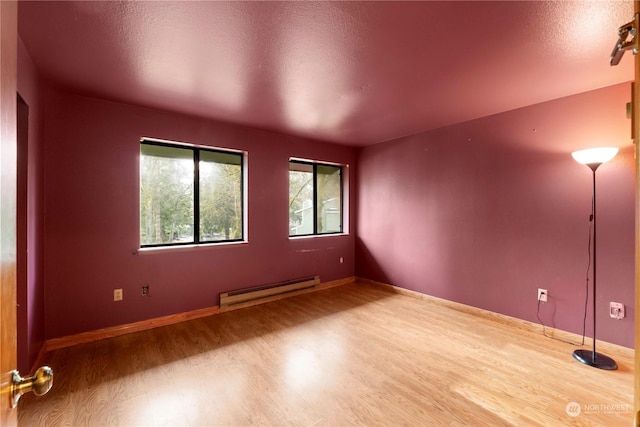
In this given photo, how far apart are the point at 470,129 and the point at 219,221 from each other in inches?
131

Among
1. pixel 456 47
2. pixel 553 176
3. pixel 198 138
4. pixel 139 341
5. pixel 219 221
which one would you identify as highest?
pixel 456 47

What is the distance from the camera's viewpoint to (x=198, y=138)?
328 cm

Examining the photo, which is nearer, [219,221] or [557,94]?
[557,94]

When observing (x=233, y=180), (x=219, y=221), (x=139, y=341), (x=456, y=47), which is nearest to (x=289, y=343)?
(x=139, y=341)

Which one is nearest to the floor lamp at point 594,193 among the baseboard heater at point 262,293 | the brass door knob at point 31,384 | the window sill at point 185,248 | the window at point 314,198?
the baseboard heater at point 262,293

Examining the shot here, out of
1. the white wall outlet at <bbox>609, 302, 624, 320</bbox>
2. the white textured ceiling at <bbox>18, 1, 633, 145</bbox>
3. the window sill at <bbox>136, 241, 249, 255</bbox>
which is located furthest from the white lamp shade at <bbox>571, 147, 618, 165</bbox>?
the window sill at <bbox>136, 241, 249, 255</bbox>

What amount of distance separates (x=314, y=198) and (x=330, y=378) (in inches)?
115

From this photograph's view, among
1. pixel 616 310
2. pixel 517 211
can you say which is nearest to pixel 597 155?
pixel 517 211

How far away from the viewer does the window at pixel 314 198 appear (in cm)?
433

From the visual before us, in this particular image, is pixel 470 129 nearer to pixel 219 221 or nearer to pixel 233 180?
pixel 233 180

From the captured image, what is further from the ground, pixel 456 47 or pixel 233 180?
pixel 456 47

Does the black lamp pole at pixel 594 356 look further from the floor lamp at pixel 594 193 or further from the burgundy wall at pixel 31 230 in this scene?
the burgundy wall at pixel 31 230

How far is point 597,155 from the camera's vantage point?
7.25 ft

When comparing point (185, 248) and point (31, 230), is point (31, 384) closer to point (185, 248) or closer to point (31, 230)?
point (31, 230)
